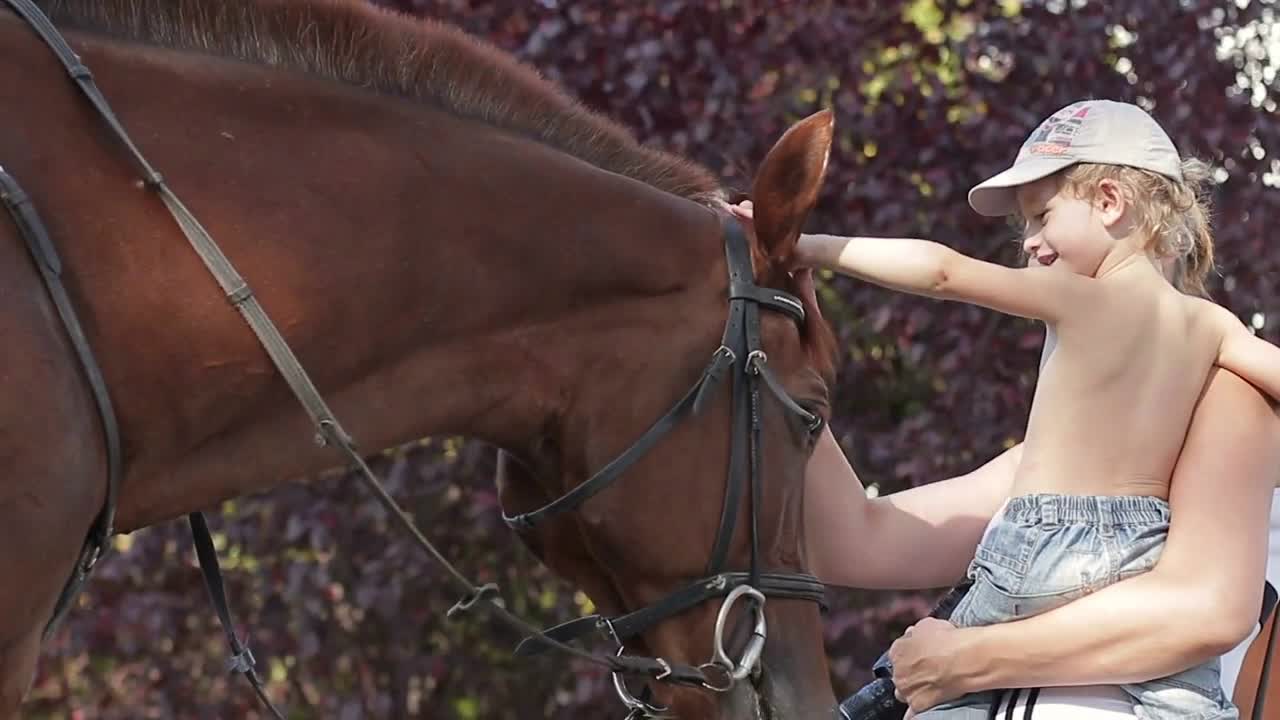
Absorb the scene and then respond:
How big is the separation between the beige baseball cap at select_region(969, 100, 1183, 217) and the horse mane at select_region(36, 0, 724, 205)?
521mm

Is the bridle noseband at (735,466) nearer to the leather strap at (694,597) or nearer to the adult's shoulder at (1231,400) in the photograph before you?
the leather strap at (694,597)

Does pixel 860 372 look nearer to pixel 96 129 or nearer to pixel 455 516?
pixel 455 516

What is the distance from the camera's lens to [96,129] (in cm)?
200

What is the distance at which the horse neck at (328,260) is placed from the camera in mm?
1991

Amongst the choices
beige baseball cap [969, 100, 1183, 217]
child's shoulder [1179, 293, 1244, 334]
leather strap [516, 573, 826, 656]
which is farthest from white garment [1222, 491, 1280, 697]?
leather strap [516, 573, 826, 656]

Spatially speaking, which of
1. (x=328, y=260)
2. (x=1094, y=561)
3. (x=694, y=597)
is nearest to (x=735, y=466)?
(x=694, y=597)

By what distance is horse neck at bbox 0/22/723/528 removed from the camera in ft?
6.53

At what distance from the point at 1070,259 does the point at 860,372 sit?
157 centimetres

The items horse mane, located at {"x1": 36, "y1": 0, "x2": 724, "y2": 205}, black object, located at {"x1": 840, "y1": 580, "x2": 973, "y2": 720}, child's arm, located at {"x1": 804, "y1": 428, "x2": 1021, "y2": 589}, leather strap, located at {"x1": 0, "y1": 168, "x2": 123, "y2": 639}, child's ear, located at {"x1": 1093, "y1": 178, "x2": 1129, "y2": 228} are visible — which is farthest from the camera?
child's arm, located at {"x1": 804, "y1": 428, "x2": 1021, "y2": 589}

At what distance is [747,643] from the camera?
243 cm

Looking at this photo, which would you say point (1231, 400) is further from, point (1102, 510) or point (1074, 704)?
point (1074, 704)

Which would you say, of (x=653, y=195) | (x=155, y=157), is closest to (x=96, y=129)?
(x=155, y=157)

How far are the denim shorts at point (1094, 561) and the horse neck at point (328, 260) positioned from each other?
0.63 metres

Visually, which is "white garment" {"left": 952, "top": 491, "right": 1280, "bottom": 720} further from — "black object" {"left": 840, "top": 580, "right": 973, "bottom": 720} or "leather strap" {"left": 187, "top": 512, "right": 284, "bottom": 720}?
"leather strap" {"left": 187, "top": 512, "right": 284, "bottom": 720}
